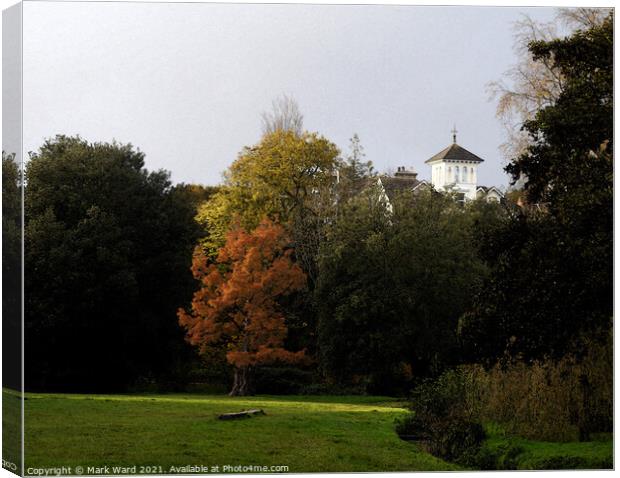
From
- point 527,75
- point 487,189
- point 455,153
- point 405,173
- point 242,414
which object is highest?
point 527,75

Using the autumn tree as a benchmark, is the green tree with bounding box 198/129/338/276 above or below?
below

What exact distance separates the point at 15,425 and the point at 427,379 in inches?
209

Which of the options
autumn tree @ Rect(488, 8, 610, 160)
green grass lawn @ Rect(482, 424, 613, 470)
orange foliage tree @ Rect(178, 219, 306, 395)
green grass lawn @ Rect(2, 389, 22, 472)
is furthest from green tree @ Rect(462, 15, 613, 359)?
green grass lawn @ Rect(2, 389, 22, 472)

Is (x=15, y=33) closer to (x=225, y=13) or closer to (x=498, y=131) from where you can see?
(x=225, y=13)

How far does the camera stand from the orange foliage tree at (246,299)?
50.4ft

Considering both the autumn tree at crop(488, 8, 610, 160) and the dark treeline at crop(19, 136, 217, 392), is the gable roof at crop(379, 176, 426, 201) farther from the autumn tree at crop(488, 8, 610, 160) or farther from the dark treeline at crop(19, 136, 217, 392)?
the dark treeline at crop(19, 136, 217, 392)

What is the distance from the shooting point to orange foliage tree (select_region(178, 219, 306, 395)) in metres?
15.4

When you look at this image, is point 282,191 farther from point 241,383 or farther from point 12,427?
point 12,427

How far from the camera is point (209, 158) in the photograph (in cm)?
1520

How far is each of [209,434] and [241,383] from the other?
3.33ft

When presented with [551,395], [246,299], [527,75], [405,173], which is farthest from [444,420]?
[527,75]

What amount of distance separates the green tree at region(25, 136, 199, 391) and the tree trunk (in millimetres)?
728

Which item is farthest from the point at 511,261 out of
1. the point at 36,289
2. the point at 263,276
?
the point at 36,289

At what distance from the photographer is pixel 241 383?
15453 mm
